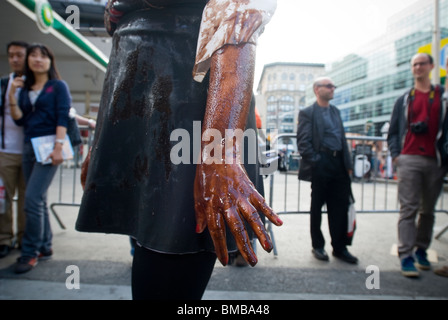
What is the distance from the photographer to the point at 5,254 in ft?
9.00

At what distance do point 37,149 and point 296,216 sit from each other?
4.18 meters

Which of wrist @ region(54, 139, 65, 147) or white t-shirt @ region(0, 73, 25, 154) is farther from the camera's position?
white t-shirt @ region(0, 73, 25, 154)

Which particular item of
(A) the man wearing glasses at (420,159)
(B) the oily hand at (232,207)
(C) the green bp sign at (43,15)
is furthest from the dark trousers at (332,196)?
(C) the green bp sign at (43,15)

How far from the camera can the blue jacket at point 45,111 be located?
2574mm

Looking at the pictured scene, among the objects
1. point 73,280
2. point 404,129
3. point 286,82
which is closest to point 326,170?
point 404,129

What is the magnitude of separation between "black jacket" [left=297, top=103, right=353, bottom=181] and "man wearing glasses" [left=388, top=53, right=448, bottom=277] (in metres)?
0.55

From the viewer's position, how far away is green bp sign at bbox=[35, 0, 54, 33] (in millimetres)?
6262

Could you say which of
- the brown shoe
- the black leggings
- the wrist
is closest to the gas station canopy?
the wrist

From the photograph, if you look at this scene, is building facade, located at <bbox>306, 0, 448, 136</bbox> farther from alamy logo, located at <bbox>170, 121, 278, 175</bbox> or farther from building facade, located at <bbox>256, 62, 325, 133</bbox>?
alamy logo, located at <bbox>170, 121, 278, 175</bbox>

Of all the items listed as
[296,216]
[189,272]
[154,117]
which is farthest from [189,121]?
[296,216]

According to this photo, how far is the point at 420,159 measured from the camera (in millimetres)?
2775

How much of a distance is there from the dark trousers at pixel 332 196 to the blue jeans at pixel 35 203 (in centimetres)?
274

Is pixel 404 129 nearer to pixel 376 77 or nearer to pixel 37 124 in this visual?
pixel 37 124

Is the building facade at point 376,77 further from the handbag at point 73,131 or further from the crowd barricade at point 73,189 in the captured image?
the handbag at point 73,131
